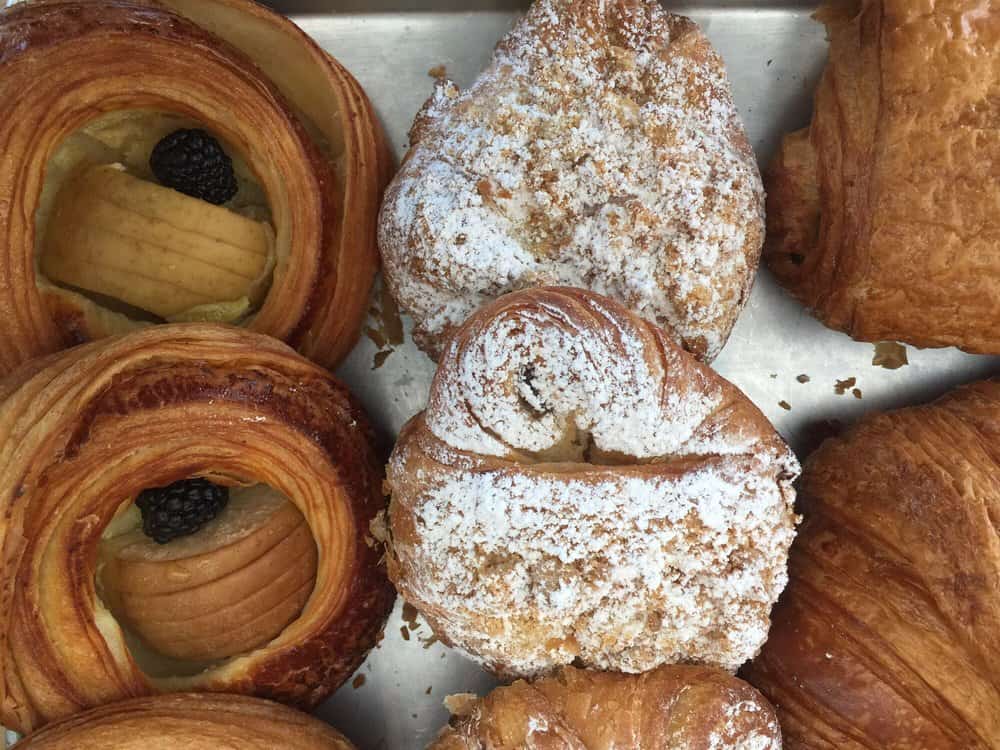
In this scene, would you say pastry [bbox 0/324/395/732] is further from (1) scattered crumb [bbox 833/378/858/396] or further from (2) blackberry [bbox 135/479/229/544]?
(1) scattered crumb [bbox 833/378/858/396]

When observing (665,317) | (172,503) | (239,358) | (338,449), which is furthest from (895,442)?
(172,503)

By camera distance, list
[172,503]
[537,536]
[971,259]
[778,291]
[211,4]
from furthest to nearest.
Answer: [778,291] < [211,4] < [172,503] < [971,259] < [537,536]

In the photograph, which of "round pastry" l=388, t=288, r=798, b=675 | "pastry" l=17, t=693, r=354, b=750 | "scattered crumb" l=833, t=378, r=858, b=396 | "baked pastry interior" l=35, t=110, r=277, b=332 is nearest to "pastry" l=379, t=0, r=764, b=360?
"round pastry" l=388, t=288, r=798, b=675

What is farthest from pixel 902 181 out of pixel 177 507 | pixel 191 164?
pixel 177 507

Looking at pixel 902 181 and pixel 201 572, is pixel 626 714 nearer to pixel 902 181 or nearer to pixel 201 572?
pixel 201 572

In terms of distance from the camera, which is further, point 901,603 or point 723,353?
point 723,353

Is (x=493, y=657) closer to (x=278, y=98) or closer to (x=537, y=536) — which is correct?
(x=537, y=536)
